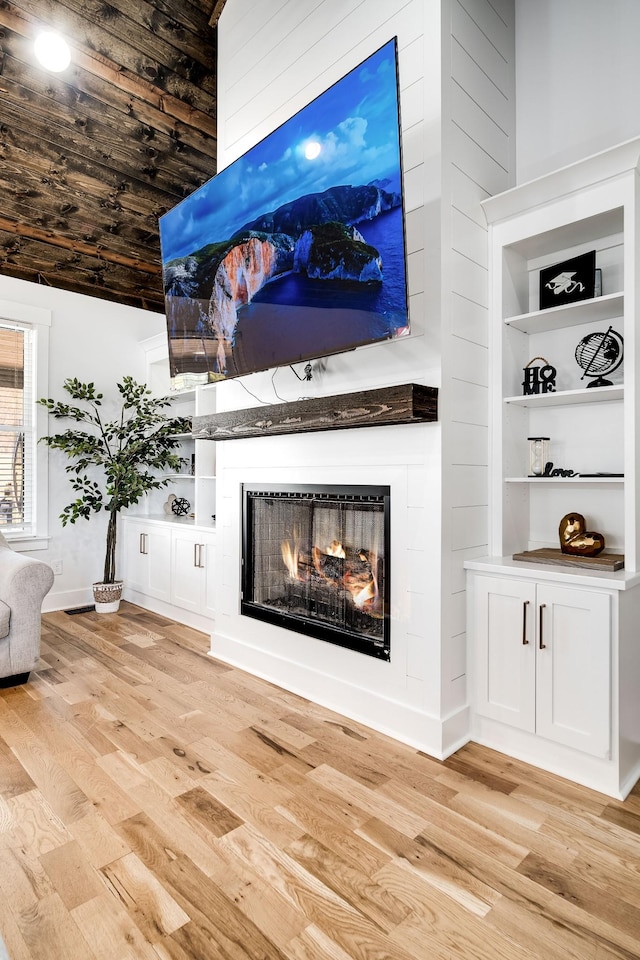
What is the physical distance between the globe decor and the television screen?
84 centimetres

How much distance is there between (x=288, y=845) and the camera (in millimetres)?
1682

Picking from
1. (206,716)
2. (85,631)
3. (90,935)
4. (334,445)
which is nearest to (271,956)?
(90,935)

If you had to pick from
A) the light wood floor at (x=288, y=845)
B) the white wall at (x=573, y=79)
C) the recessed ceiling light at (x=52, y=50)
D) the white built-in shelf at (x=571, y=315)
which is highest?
the recessed ceiling light at (x=52, y=50)

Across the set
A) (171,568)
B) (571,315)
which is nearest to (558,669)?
(571,315)

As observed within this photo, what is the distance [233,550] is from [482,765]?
5.63 ft

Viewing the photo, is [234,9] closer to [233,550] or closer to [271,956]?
[233,550]

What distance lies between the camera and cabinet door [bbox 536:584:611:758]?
197 cm

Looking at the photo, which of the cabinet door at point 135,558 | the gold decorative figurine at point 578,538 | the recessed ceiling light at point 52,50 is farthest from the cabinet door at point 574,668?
the recessed ceiling light at point 52,50

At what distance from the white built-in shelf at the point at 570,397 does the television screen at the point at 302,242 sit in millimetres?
718

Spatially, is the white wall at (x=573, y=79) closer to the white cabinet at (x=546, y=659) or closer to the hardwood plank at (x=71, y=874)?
the white cabinet at (x=546, y=659)

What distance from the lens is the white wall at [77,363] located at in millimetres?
4504

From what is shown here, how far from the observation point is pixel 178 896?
148cm

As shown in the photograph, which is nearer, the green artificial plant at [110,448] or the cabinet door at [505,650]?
the cabinet door at [505,650]

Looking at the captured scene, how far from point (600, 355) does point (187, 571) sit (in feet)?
9.69
